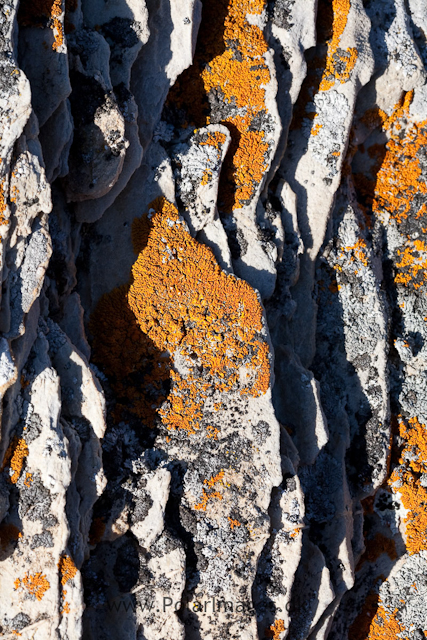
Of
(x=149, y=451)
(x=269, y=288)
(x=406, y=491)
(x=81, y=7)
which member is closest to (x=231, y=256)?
(x=269, y=288)

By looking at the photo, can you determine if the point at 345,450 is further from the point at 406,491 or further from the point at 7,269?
the point at 7,269

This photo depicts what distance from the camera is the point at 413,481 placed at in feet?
33.3

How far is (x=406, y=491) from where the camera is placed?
10.1 m

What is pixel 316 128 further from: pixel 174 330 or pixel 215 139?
pixel 174 330

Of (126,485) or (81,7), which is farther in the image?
(81,7)

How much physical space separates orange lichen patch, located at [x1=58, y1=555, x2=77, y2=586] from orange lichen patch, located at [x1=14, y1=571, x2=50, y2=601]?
0.17 meters

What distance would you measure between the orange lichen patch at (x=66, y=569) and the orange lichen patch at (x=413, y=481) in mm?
5319

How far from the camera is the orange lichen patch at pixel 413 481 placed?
1012 cm

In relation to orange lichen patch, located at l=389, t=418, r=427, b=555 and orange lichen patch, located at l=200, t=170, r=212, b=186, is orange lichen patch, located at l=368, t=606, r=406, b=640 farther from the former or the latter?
orange lichen patch, located at l=200, t=170, r=212, b=186

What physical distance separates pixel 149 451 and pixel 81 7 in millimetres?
5740

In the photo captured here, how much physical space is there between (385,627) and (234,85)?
844 centimetres

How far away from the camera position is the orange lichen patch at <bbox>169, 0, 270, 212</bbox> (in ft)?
29.9

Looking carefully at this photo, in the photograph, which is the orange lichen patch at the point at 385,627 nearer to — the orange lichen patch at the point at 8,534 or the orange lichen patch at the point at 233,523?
the orange lichen patch at the point at 233,523

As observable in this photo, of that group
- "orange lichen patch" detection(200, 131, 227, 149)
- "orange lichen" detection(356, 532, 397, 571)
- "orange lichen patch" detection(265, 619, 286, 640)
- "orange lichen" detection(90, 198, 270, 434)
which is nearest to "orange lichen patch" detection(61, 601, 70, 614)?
"orange lichen" detection(90, 198, 270, 434)
